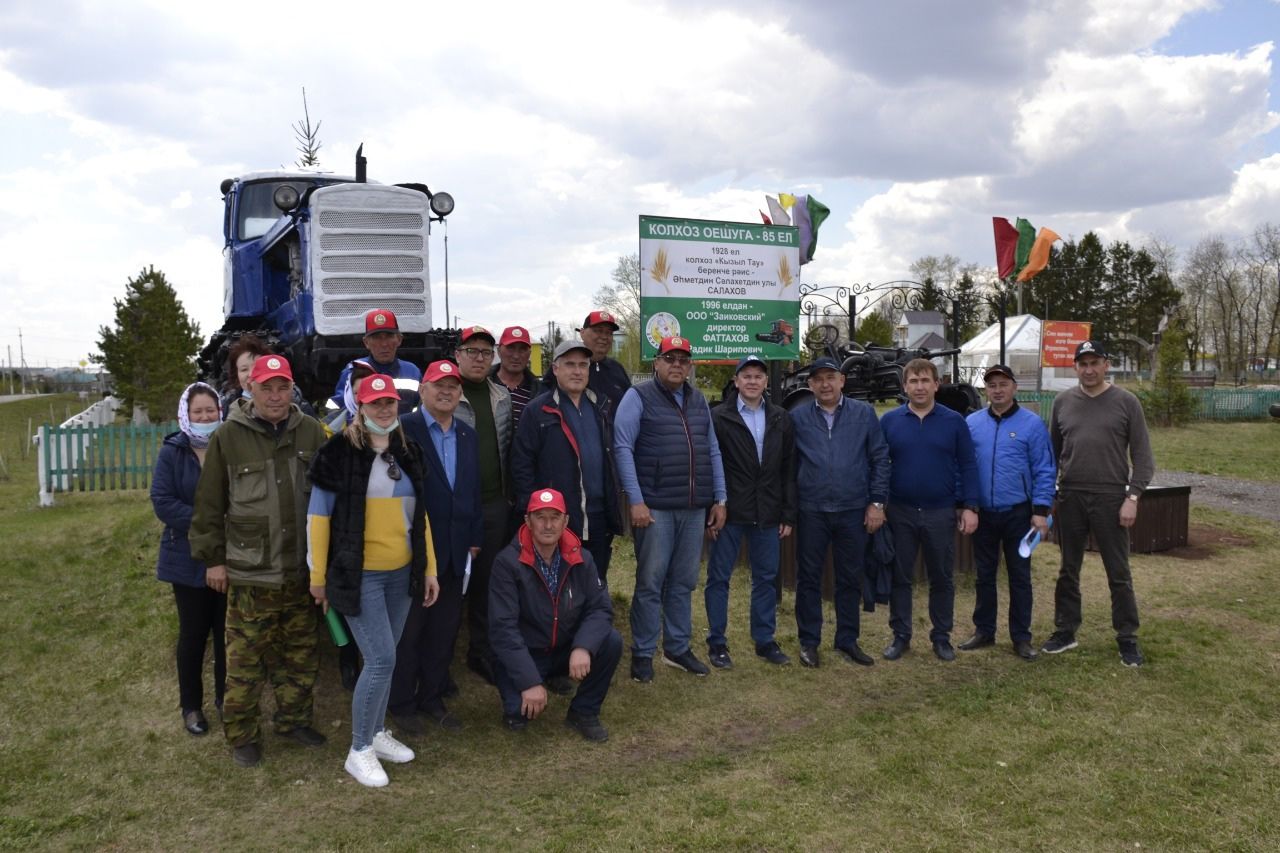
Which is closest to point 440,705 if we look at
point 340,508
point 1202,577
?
point 340,508

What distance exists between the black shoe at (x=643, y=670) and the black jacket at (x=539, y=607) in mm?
863

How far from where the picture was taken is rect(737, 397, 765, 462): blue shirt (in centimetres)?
526

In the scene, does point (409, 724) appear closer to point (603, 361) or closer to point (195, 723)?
point (195, 723)

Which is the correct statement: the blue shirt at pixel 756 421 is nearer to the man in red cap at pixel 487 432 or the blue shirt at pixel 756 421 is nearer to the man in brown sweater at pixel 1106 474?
the man in red cap at pixel 487 432

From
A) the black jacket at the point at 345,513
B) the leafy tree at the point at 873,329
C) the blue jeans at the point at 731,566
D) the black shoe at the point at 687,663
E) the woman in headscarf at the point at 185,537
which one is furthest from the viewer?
the leafy tree at the point at 873,329

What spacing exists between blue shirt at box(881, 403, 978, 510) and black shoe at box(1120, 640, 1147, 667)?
1194 mm

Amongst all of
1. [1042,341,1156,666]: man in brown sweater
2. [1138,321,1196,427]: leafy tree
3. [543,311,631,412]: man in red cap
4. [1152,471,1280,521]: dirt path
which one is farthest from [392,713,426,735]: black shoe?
[1138,321,1196,427]: leafy tree

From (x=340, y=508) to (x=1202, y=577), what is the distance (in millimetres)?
7190

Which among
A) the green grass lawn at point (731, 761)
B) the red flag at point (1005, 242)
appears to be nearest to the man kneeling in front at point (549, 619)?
the green grass lawn at point (731, 761)

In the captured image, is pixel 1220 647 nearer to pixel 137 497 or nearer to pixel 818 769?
pixel 818 769

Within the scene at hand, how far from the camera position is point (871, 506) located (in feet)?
17.5

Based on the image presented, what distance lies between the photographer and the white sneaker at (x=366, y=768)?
12.4 ft

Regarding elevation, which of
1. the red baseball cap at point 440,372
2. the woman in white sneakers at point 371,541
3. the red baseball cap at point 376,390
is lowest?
the woman in white sneakers at point 371,541

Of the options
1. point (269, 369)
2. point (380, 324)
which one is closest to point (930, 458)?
point (380, 324)
